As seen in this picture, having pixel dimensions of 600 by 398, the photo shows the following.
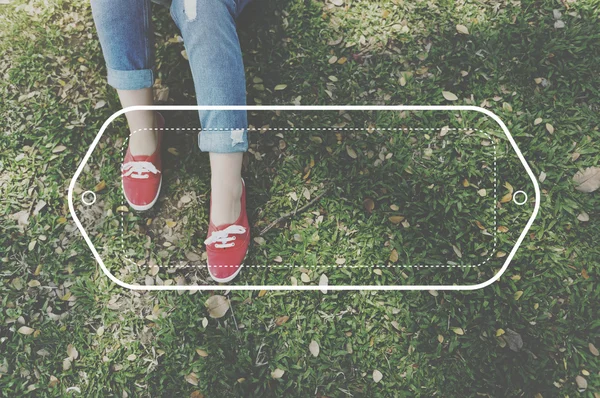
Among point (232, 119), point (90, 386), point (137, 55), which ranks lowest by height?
point (90, 386)

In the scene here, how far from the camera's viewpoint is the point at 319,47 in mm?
2662

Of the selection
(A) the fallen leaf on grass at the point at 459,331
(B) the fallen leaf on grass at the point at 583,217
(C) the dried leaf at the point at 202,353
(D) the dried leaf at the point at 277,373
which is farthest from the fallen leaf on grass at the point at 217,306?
(B) the fallen leaf on grass at the point at 583,217

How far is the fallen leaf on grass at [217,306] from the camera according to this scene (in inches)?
94.7

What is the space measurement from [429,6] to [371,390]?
7.55ft

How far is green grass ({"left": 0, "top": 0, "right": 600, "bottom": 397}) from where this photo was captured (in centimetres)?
237

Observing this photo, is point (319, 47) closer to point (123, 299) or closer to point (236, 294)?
point (236, 294)

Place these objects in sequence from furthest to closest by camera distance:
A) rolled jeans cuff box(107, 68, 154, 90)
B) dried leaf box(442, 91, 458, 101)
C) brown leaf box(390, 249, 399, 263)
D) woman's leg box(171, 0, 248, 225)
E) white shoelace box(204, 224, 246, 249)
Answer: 1. dried leaf box(442, 91, 458, 101)
2. brown leaf box(390, 249, 399, 263)
3. white shoelace box(204, 224, 246, 249)
4. rolled jeans cuff box(107, 68, 154, 90)
5. woman's leg box(171, 0, 248, 225)

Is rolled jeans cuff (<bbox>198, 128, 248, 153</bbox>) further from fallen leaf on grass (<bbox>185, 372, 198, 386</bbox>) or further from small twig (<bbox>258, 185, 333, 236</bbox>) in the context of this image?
fallen leaf on grass (<bbox>185, 372, 198, 386</bbox>)

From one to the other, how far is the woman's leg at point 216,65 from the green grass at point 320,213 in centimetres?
59

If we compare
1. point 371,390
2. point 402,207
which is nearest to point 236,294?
point 371,390

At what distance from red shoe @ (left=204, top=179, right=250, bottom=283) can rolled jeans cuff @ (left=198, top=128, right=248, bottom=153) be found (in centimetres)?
48

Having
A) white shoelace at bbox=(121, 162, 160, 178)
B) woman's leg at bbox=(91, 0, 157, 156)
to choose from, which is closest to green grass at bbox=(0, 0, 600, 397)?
white shoelace at bbox=(121, 162, 160, 178)

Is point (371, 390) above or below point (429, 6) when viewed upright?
below

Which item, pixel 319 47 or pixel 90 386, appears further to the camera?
pixel 319 47
